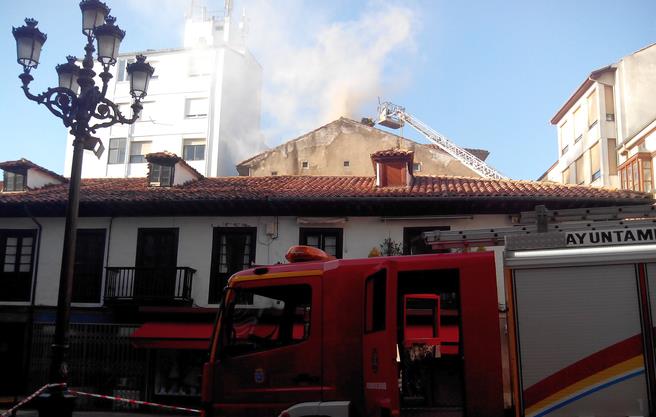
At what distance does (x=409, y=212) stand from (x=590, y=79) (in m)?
18.6

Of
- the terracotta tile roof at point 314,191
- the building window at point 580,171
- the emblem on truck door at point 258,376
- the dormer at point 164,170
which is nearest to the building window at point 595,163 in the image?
the building window at point 580,171

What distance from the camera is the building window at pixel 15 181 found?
21.0m

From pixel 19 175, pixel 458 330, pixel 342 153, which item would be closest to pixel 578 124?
pixel 342 153

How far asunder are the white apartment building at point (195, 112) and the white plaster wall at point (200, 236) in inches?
943

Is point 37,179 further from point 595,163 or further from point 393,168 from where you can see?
point 595,163

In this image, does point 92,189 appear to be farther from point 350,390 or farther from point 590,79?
point 590,79

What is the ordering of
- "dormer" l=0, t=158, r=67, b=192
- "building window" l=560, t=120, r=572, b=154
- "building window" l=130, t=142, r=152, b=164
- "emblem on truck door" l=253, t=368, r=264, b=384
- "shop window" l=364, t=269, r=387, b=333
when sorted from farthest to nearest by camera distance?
"building window" l=130, t=142, r=152, b=164 → "building window" l=560, t=120, r=572, b=154 → "dormer" l=0, t=158, r=67, b=192 → "emblem on truck door" l=253, t=368, r=264, b=384 → "shop window" l=364, t=269, r=387, b=333

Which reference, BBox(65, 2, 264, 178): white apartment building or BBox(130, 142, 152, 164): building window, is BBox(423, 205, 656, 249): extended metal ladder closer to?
BBox(65, 2, 264, 178): white apartment building

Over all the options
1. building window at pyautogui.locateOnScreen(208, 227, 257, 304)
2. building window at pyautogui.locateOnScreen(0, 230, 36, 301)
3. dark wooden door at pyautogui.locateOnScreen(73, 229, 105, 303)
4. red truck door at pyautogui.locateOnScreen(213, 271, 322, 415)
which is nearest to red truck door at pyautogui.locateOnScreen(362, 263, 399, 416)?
red truck door at pyautogui.locateOnScreen(213, 271, 322, 415)

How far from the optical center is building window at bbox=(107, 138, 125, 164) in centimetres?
4628

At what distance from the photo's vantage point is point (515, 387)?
5.74m

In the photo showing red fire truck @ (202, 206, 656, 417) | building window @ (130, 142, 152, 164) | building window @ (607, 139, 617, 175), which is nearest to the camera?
red fire truck @ (202, 206, 656, 417)

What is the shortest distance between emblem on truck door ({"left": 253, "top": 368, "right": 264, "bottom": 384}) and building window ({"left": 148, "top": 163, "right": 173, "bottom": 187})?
1447 cm

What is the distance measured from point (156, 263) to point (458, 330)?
13633mm
